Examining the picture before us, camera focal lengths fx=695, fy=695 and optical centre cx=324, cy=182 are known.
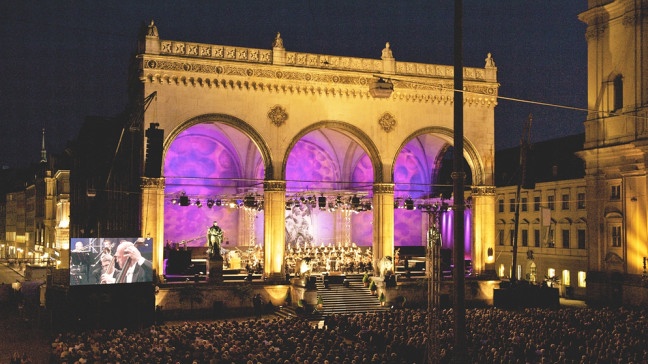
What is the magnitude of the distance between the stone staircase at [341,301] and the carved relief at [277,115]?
8.60 m

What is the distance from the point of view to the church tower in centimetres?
3644

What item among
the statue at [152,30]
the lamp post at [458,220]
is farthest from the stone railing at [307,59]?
the lamp post at [458,220]

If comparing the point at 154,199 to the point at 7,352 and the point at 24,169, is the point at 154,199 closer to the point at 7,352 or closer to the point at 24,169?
the point at 7,352

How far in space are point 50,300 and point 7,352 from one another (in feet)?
22.1

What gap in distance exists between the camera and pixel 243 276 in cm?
3728

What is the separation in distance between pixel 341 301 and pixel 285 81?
11814mm

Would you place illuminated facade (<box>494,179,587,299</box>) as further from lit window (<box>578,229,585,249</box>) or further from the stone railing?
the stone railing

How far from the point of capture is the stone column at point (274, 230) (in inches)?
1412

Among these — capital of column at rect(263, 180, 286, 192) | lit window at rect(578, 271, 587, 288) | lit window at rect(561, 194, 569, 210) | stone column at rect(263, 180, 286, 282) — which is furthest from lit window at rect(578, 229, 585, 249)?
capital of column at rect(263, 180, 286, 192)

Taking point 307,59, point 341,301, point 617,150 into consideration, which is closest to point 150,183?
point 307,59

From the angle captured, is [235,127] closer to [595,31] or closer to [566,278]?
[595,31]

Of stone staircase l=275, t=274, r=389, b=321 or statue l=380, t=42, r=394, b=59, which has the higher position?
statue l=380, t=42, r=394, b=59

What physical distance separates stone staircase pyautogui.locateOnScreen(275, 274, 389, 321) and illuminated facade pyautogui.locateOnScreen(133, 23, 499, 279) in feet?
8.14

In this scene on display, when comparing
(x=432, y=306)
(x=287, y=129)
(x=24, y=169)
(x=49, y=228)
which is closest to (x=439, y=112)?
(x=287, y=129)
